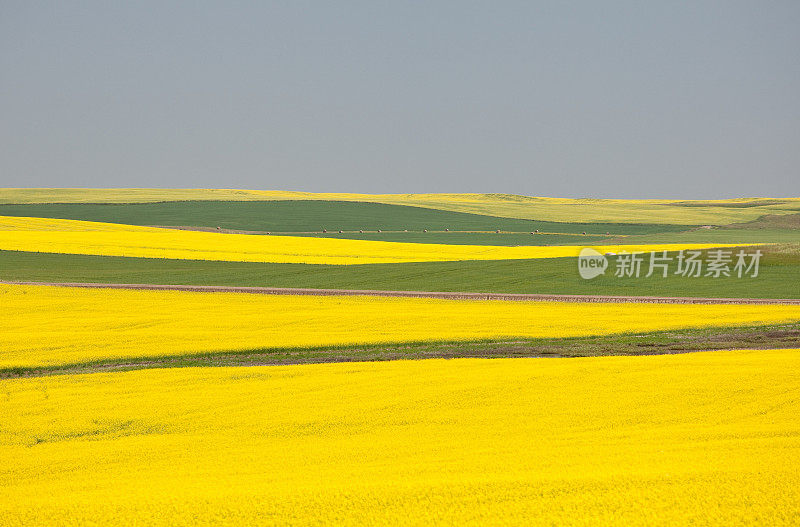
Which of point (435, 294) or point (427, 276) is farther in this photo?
point (427, 276)

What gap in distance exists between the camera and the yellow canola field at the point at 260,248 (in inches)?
2288

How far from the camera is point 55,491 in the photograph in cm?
1040

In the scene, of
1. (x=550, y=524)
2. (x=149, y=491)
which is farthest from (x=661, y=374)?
(x=149, y=491)

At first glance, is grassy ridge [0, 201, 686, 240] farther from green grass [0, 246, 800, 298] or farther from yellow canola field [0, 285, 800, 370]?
yellow canola field [0, 285, 800, 370]

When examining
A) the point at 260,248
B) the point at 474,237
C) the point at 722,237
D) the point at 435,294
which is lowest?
the point at 260,248

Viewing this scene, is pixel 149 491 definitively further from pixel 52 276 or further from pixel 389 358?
pixel 52 276

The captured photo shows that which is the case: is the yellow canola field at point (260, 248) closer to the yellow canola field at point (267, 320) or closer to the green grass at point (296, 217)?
the green grass at point (296, 217)

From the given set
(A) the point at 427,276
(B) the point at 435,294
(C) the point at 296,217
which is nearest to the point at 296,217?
(C) the point at 296,217

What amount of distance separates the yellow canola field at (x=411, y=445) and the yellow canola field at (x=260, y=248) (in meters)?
37.0

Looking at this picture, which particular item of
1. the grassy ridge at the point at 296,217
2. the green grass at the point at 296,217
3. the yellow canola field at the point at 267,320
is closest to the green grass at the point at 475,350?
the yellow canola field at the point at 267,320

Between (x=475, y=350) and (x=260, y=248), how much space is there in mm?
41110

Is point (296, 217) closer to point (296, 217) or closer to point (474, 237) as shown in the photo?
point (296, 217)

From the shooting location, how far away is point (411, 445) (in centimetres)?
1245

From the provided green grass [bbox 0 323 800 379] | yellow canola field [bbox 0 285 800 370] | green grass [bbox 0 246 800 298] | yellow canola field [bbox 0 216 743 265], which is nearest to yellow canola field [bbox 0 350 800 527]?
green grass [bbox 0 323 800 379]
